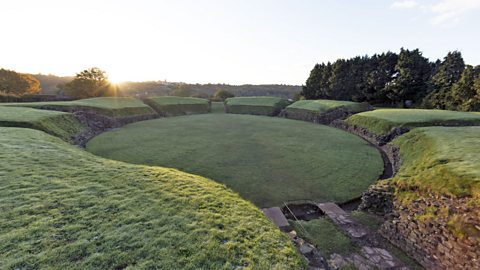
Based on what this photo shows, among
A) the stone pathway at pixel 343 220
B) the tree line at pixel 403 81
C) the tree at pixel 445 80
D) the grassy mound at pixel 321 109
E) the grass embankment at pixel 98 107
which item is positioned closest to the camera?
the stone pathway at pixel 343 220

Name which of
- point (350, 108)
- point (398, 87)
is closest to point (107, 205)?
point (350, 108)

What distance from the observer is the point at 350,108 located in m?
26.1

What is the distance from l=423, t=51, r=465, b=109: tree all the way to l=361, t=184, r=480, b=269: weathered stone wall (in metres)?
25.4

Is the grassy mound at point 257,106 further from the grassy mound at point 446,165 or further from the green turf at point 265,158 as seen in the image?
the grassy mound at point 446,165

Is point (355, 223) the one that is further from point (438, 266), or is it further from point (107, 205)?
point (107, 205)

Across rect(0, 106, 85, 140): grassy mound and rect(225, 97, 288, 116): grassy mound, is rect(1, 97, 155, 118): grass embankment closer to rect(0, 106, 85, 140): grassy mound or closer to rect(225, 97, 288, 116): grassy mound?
rect(0, 106, 85, 140): grassy mound

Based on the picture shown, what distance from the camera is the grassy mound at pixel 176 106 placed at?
31.9m

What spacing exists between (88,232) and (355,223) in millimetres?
6404

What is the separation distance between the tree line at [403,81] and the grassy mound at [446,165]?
16525mm

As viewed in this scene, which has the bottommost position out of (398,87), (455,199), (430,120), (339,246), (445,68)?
(339,246)

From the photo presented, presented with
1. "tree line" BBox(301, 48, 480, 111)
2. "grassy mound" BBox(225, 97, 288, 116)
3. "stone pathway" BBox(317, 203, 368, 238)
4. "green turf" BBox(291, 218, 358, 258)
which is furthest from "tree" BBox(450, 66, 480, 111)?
"green turf" BBox(291, 218, 358, 258)

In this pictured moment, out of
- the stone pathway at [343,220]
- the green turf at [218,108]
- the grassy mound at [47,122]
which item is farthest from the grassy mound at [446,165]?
the green turf at [218,108]

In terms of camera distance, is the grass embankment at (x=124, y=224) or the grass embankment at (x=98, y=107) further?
the grass embankment at (x=98, y=107)

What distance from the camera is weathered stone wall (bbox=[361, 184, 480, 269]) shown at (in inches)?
174
